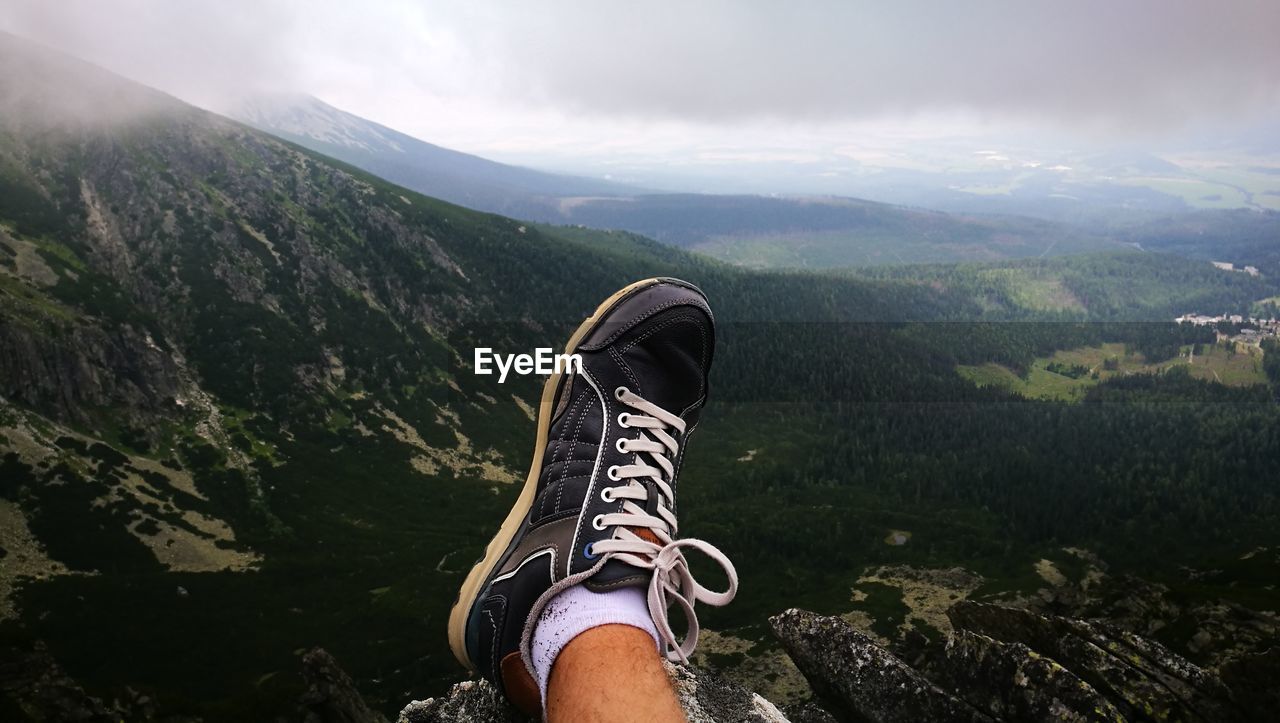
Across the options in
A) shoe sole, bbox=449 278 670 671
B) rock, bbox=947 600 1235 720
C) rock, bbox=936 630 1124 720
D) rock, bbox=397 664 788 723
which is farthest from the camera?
rock, bbox=947 600 1235 720

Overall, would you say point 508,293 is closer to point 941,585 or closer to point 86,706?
point 941,585

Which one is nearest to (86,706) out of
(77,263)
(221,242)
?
(77,263)

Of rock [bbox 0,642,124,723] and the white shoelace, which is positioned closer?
the white shoelace

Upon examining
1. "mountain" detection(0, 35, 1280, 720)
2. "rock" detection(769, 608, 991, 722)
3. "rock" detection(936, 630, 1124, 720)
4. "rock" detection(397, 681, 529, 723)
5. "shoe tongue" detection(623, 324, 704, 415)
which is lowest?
"mountain" detection(0, 35, 1280, 720)

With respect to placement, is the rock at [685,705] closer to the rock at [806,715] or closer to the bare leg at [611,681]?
the bare leg at [611,681]

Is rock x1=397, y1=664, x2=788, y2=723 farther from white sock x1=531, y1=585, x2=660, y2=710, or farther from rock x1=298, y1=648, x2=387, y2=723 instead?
rock x1=298, y1=648, x2=387, y2=723

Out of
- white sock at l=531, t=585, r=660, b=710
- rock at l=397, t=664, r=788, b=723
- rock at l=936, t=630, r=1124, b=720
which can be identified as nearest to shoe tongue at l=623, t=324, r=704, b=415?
white sock at l=531, t=585, r=660, b=710

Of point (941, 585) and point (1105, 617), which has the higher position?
point (1105, 617)

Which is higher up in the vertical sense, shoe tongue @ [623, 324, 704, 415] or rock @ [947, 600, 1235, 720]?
shoe tongue @ [623, 324, 704, 415]
